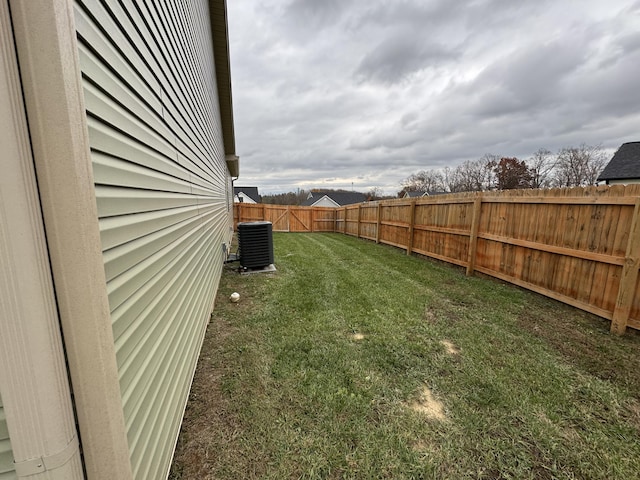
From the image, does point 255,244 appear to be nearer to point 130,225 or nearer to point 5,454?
point 130,225

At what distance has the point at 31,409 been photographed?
0.77m

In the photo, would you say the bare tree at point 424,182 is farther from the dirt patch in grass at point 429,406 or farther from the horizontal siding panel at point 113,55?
the horizontal siding panel at point 113,55

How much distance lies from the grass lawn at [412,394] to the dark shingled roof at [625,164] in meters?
18.9

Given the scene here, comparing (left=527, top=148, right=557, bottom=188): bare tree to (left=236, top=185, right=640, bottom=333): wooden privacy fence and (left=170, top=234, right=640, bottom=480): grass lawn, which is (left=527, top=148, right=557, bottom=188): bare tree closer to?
(left=236, top=185, right=640, bottom=333): wooden privacy fence

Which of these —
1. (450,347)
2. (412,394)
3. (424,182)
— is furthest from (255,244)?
(424,182)

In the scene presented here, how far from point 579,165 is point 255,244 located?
4357 cm

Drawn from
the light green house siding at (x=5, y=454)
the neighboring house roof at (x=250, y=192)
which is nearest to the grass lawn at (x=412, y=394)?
the light green house siding at (x=5, y=454)

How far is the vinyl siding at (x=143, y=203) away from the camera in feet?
3.51

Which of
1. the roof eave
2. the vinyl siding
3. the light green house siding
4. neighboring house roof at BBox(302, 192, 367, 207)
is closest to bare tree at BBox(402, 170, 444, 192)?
neighboring house roof at BBox(302, 192, 367, 207)

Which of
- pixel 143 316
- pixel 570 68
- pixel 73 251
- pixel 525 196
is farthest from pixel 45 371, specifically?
Result: pixel 570 68

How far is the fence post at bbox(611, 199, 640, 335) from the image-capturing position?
3.19 meters

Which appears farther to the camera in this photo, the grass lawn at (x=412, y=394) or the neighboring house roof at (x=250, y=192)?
the neighboring house roof at (x=250, y=192)

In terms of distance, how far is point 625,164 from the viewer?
52.2 ft

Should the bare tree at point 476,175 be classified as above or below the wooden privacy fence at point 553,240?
above
